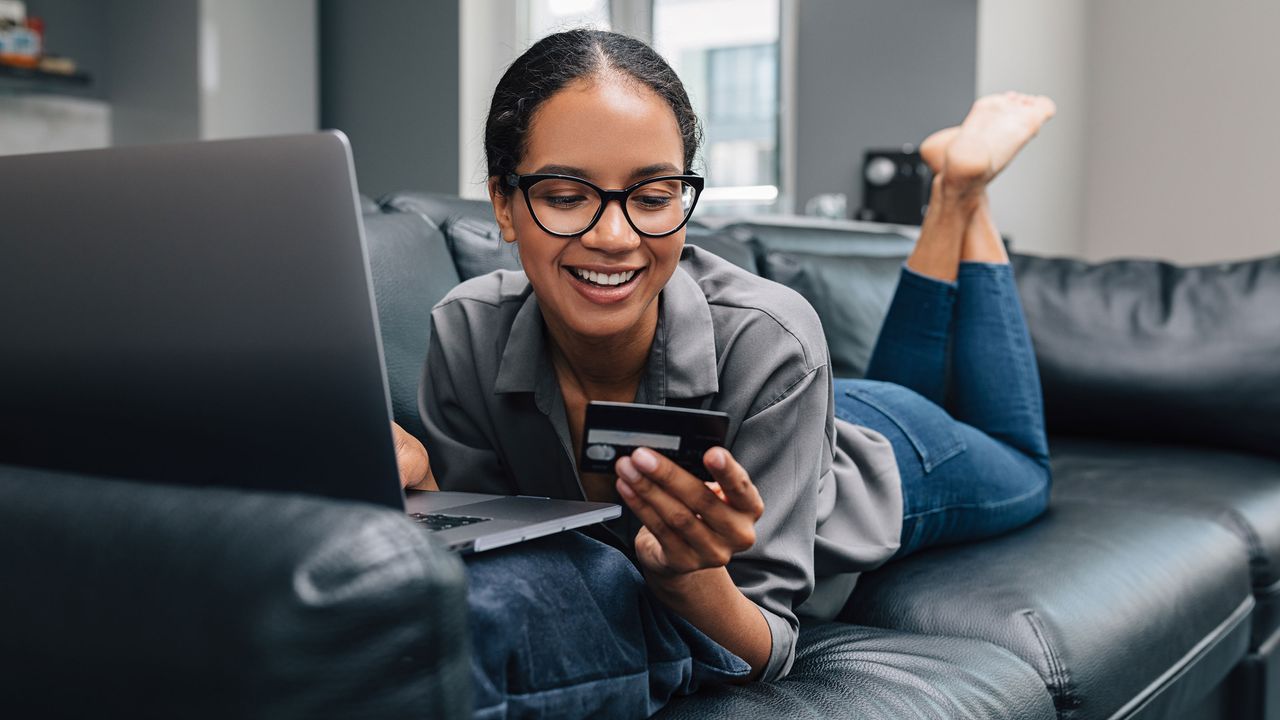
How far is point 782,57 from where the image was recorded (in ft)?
13.5

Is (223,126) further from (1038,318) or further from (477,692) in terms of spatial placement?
(477,692)

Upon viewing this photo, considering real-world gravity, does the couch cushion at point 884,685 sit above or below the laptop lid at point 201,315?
below

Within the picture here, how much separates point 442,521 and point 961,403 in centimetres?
116

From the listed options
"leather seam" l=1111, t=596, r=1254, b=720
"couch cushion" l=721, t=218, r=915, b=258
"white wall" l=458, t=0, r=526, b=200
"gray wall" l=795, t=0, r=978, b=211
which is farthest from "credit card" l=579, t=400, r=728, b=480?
"white wall" l=458, t=0, r=526, b=200

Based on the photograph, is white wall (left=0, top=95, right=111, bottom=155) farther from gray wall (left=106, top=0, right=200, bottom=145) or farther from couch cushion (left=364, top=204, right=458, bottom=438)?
couch cushion (left=364, top=204, right=458, bottom=438)

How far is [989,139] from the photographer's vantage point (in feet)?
5.96

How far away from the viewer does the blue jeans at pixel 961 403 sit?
1441 millimetres

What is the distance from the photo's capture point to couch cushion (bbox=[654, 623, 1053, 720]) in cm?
87

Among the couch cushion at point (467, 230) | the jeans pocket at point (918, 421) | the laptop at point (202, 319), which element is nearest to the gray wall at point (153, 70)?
the couch cushion at point (467, 230)

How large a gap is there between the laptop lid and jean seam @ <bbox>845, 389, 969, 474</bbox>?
0.92 meters

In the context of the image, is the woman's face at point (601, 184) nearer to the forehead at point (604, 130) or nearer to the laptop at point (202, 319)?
the forehead at point (604, 130)

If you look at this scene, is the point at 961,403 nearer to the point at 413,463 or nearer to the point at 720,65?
the point at 413,463

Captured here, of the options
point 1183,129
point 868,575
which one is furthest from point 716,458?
point 1183,129

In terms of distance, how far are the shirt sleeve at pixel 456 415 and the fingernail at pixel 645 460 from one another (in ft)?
1.45
